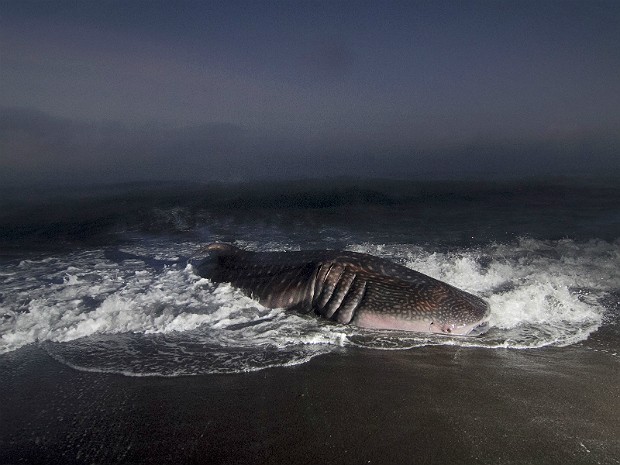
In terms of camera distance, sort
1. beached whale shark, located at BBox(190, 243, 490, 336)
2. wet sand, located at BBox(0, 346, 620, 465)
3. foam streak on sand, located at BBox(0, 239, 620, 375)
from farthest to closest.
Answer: beached whale shark, located at BBox(190, 243, 490, 336) → foam streak on sand, located at BBox(0, 239, 620, 375) → wet sand, located at BBox(0, 346, 620, 465)

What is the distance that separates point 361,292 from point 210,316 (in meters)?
2.00

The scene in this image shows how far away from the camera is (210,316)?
18.6 feet

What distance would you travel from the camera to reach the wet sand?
2889 mm

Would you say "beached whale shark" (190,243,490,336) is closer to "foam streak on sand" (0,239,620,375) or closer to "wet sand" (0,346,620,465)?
"foam streak on sand" (0,239,620,375)

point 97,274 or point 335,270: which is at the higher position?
point 335,270

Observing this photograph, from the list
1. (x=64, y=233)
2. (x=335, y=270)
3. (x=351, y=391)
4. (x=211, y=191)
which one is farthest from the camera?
(x=211, y=191)

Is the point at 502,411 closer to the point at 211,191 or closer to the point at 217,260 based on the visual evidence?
the point at 217,260

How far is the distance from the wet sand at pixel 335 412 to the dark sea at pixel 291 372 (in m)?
0.01

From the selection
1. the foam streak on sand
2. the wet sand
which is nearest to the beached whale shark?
the foam streak on sand

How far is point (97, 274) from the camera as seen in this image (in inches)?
312

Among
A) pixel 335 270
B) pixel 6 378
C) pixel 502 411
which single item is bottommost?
pixel 6 378

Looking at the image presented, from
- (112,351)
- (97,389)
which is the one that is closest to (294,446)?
(97,389)

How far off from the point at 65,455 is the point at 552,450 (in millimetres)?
3250

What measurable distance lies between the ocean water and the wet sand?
0.36m
